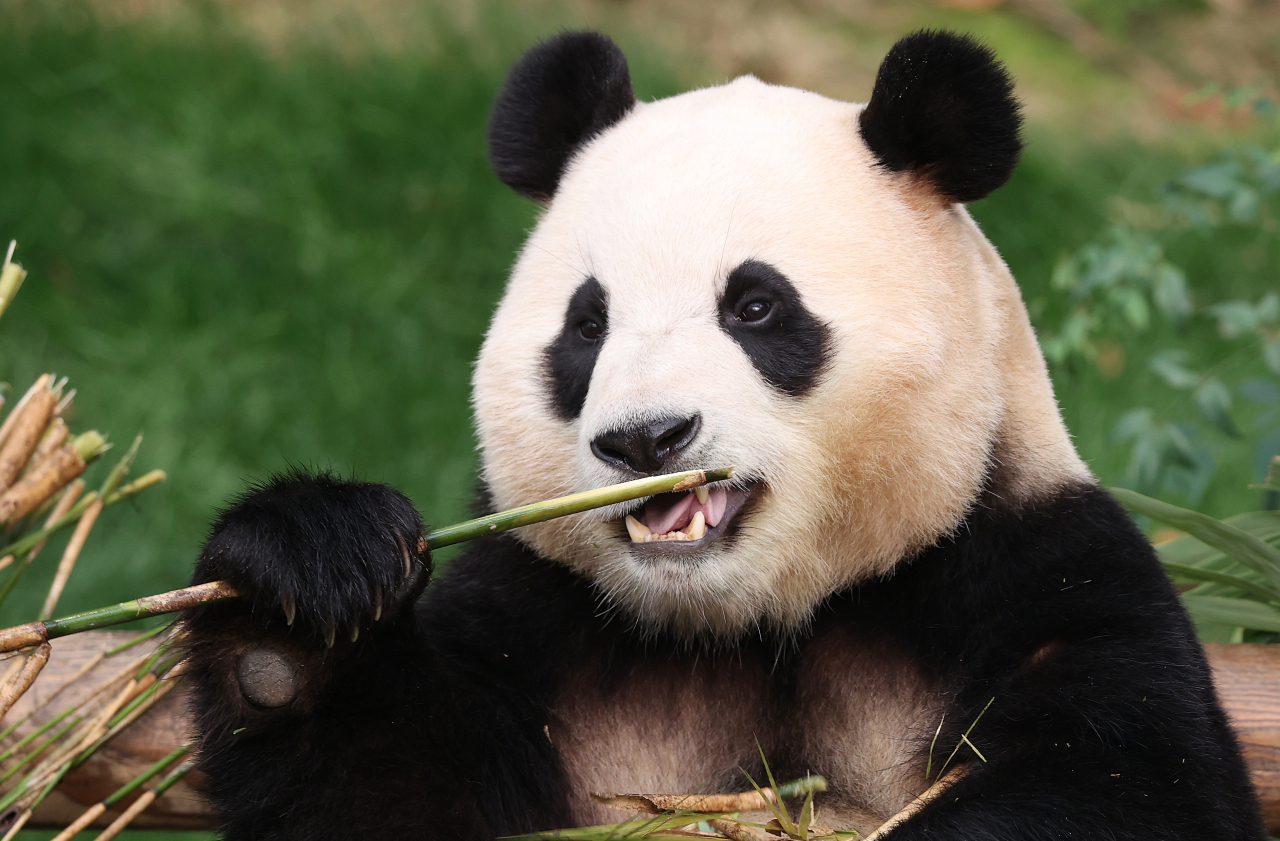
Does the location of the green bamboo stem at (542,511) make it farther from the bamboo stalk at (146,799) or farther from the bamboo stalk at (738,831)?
the bamboo stalk at (146,799)

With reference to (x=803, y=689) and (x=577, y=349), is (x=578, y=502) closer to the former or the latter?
(x=577, y=349)

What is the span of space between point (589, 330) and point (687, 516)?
43 centimetres

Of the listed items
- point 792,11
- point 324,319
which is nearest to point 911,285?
point 324,319

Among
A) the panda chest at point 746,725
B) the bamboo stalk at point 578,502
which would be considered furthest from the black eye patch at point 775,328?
the panda chest at point 746,725

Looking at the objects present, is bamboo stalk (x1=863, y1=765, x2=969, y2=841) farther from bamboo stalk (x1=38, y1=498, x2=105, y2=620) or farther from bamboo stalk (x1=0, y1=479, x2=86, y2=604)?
bamboo stalk (x1=0, y1=479, x2=86, y2=604)

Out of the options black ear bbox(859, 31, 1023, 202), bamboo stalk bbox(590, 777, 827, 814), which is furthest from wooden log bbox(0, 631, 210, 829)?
→ black ear bbox(859, 31, 1023, 202)

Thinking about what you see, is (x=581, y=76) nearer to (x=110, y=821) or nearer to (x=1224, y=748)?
(x=1224, y=748)

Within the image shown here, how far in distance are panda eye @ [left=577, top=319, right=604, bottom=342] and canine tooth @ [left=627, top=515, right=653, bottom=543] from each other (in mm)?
376

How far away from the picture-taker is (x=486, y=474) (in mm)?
2535

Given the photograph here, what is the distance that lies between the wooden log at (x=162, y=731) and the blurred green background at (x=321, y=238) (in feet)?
5.32

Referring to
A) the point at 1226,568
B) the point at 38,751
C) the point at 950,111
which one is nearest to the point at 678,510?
the point at 950,111

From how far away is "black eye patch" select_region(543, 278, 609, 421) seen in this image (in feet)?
7.63

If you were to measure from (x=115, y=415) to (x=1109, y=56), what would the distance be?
21.3 feet

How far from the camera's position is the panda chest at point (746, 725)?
2389 millimetres
